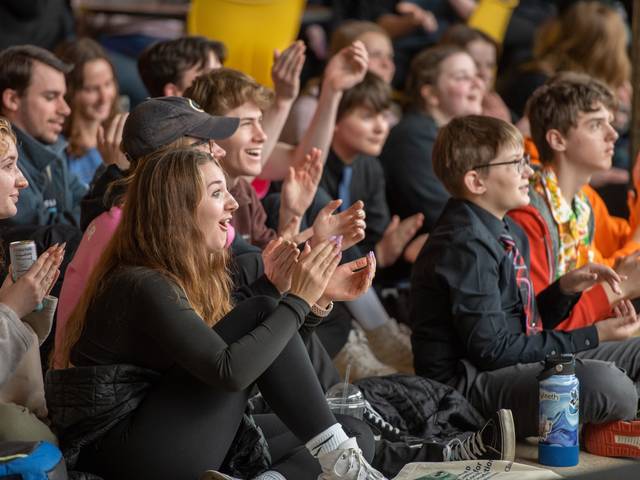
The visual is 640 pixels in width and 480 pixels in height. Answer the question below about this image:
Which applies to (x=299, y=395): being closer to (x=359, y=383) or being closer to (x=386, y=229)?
(x=359, y=383)

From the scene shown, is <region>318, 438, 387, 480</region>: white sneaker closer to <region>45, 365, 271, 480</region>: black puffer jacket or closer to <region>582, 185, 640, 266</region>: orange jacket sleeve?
<region>45, 365, 271, 480</region>: black puffer jacket

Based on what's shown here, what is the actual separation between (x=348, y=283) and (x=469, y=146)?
798 millimetres

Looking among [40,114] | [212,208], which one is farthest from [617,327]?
[40,114]

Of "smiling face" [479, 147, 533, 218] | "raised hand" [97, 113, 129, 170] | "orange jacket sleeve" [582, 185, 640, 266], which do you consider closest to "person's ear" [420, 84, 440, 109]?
"orange jacket sleeve" [582, 185, 640, 266]

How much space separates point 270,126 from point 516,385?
50.8 inches

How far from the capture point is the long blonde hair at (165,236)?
236 centimetres

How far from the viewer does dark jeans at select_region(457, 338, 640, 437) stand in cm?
292

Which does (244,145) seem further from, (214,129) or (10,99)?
(10,99)

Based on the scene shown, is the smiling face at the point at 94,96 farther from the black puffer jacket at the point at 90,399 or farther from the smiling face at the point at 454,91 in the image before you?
the black puffer jacket at the point at 90,399

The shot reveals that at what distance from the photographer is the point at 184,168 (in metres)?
2.40

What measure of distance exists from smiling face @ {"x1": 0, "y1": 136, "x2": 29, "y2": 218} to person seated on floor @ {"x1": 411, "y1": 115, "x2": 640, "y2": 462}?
Result: 1183 millimetres

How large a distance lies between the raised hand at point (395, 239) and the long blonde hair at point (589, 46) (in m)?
1.68

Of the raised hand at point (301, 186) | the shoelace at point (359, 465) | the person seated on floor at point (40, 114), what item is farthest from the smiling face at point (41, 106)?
the shoelace at point (359, 465)

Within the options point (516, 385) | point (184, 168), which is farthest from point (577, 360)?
point (184, 168)
